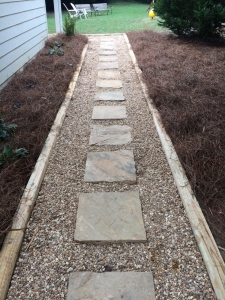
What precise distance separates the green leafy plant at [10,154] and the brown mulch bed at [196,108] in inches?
58.7

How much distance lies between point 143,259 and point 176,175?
0.88 metres

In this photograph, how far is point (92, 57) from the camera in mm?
6418

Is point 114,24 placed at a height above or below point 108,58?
above

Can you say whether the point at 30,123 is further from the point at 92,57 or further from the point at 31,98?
the point at 92,57

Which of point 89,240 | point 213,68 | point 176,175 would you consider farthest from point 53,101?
point 213,68

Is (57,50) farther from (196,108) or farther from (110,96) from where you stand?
(196,108)

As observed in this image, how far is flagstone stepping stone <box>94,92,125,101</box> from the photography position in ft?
13.2

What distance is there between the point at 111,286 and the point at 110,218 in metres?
0.50

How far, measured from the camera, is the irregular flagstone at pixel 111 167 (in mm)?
2319

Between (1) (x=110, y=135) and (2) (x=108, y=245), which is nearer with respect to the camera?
(2) (x=108, y=245)

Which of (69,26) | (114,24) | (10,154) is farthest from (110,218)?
(114,24)

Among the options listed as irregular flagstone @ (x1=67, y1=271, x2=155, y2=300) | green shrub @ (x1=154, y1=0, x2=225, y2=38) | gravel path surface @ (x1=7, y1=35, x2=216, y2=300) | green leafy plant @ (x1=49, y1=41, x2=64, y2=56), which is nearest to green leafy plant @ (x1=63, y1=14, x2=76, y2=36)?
green leafy plant @ (x1=49, y1=41, x2=64, y2=56)

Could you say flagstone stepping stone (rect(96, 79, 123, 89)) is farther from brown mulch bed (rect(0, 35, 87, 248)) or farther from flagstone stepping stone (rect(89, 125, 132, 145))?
flagstone stepping stone (rect(89, 125, 132, 145))

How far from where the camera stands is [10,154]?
2.44 m
